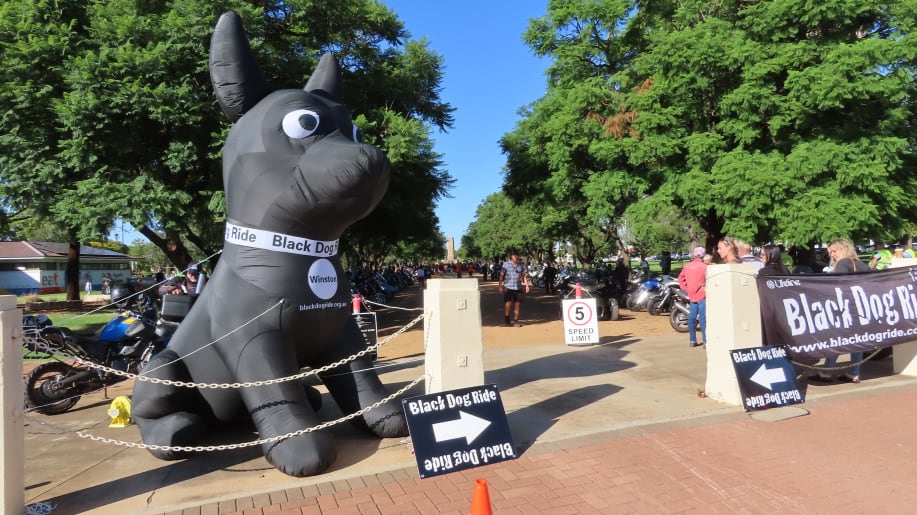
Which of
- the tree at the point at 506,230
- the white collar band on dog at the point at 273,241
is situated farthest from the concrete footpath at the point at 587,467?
the tree at the point at 506,230

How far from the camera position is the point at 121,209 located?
9391 millimetres

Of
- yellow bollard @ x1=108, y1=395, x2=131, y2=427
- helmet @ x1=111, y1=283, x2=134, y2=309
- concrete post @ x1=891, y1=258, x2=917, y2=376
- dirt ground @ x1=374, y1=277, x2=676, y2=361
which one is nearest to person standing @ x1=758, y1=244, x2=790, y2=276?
concrete post @ x1=891, y1=258, x2=917, y2=376

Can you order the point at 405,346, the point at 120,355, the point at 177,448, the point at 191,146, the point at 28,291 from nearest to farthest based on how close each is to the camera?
the point at 177,448 < the point at 120,355 < the point at 191,146 < the point at 405,346 < the point at 28,291

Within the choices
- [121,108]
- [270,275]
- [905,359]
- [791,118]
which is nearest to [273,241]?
[270,275]

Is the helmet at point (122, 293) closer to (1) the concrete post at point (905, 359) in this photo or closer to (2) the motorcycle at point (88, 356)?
(2) the motorcycle at point (88, 356)

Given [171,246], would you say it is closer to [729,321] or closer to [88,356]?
[88,356]

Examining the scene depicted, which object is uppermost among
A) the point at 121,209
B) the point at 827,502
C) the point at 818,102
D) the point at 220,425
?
the point at 818,102

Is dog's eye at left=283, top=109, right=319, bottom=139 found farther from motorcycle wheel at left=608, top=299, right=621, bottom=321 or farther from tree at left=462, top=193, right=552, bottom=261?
tree at left=462, top=193, right=552, bottom=261

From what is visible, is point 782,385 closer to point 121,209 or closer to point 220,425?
point 220,425

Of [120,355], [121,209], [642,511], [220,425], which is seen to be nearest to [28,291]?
[121,209]

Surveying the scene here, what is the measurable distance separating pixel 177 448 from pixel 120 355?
13.2 ft

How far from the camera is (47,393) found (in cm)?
628

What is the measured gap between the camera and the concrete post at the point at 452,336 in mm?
4441

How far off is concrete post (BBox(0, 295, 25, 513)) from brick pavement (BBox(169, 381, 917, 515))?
110cm
